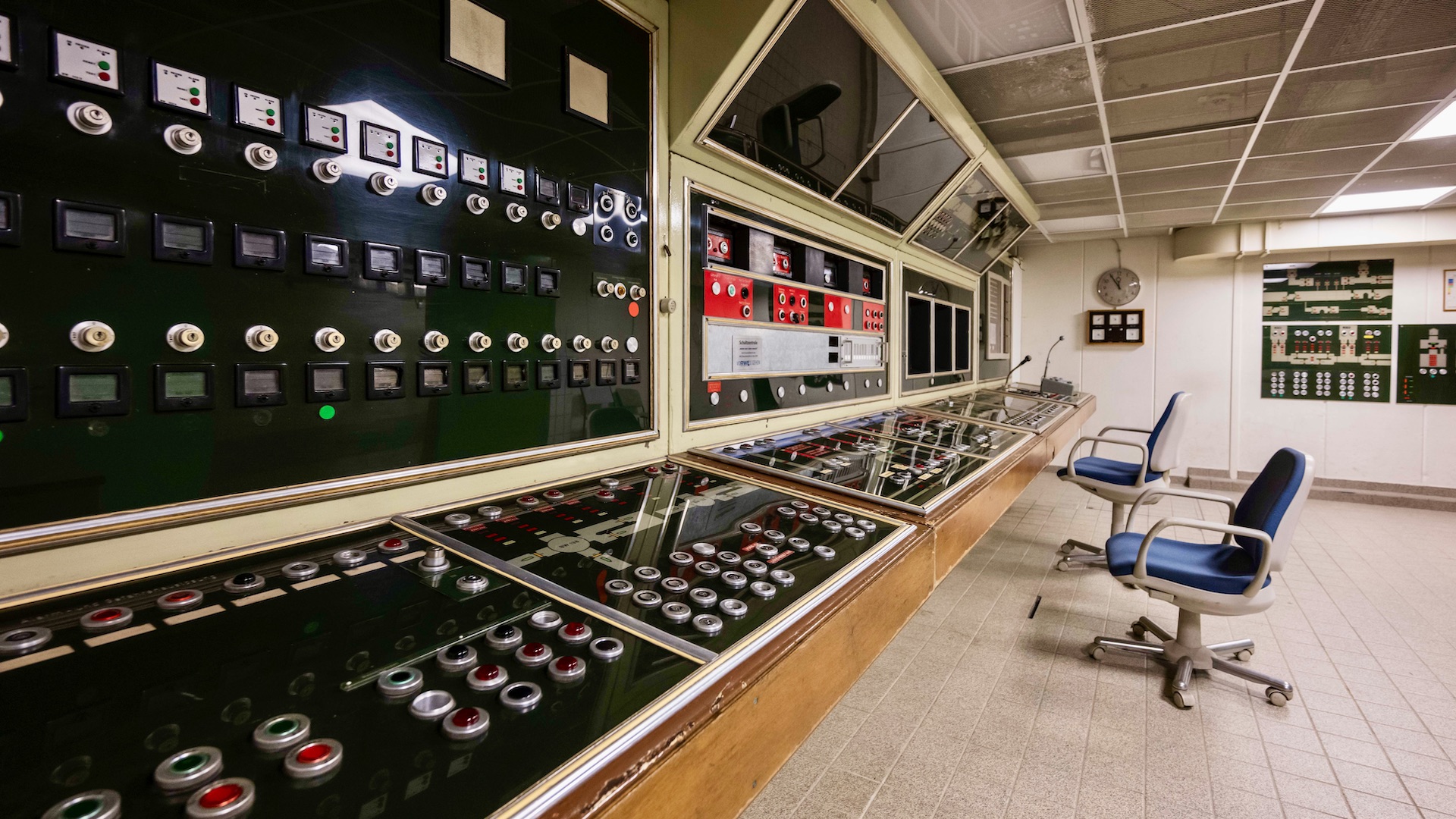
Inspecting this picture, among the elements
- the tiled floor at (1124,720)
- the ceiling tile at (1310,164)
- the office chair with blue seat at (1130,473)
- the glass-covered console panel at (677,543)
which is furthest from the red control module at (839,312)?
the ceiling tile at (1310,164)

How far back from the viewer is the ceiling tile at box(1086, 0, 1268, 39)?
7.29ft

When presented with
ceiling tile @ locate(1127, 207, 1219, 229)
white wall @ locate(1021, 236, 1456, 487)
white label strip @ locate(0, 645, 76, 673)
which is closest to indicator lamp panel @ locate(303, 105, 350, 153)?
white label strip @ locate(0, 645, 76, 673)

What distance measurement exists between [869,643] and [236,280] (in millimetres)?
1212

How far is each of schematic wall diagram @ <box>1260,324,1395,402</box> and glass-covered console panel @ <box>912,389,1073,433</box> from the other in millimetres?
3400

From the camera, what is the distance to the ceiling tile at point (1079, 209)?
512 cm

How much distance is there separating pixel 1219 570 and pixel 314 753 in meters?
2.92

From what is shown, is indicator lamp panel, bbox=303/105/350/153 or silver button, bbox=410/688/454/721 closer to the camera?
silver button, bbox=410/688/454/721

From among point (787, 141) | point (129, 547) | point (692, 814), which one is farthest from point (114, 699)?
point (787, 141)

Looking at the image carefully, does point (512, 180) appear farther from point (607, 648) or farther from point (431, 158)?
point (607, 648)

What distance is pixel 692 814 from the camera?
683 mm

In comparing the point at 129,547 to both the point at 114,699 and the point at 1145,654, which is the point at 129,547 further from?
the point at 1145,654

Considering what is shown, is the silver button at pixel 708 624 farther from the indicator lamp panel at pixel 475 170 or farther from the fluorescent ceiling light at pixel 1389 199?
the fluorescent ceiling light at pixel 1389 199

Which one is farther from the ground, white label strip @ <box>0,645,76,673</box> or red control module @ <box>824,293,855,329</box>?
red control module @ <box>824,293,855,329</box>

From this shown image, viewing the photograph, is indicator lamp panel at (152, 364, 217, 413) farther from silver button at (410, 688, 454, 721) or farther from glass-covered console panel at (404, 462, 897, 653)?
silver button at (410, 688, 454, 721)
